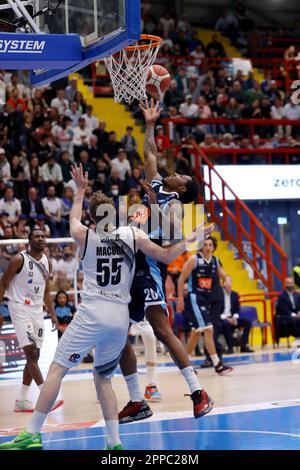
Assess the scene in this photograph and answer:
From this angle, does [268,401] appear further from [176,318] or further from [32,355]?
[176,318]

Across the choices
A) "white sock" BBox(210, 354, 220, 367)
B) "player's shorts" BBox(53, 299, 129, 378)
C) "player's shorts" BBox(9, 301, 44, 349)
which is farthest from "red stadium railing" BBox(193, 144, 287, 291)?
"player's shorts" BBox(53, 299, 129, 378)

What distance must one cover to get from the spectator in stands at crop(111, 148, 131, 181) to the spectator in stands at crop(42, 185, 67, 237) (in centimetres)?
219

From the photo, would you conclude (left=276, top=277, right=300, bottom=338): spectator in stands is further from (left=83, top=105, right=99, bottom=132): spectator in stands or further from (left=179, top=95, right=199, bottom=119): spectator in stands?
(left=179, top=95, right=199, bottom=119): spectator in stands

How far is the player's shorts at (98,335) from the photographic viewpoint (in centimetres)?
712

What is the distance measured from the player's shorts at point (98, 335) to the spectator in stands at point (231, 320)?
9.70 m

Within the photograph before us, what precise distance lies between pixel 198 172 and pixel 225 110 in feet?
9.59

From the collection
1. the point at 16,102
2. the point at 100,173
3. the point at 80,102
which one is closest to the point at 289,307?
the point at 100,173

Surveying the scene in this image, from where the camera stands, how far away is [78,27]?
28.7 ft

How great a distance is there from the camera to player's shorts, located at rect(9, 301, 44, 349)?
1038cm

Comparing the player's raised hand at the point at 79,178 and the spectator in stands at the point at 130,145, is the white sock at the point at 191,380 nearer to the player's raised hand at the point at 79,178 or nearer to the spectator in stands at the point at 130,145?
the player's raised hand at the point at 79,178

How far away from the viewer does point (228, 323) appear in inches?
666

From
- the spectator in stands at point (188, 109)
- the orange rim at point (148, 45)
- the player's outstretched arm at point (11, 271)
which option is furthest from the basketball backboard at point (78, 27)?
the spectator in stands at point (188, 109)

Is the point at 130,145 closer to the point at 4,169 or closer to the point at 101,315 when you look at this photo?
the point at 4,169
